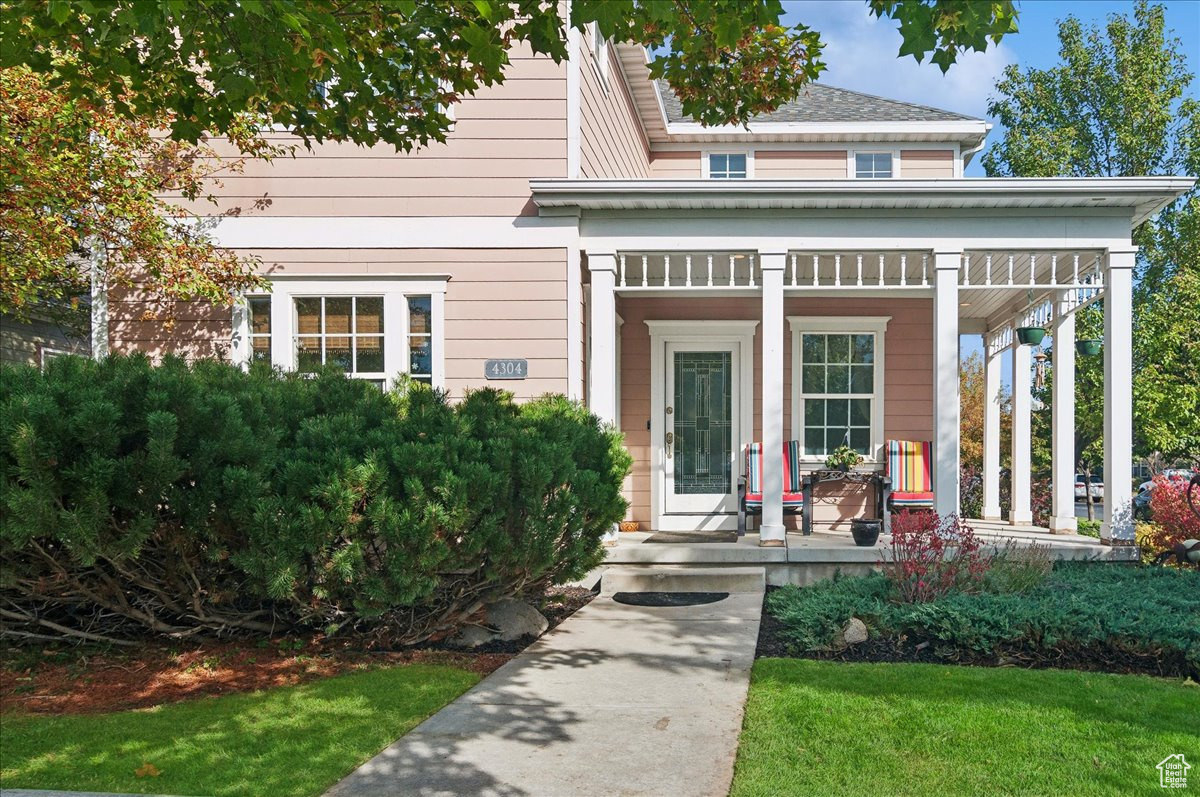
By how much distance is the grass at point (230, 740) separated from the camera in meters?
3.60

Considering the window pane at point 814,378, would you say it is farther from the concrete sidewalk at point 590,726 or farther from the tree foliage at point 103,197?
the tree foliage at point 103,197

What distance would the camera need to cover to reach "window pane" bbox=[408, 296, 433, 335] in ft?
28.9

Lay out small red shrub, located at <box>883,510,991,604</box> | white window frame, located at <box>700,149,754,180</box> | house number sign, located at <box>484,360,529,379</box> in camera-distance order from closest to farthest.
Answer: small red shrub, located at <box>883,510,991,604</box>, house number sign, located at <box>484,360,529,379</box>, white window frame, located at <box>700,149,754,180</box>

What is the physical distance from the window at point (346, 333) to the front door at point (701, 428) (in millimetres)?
3383

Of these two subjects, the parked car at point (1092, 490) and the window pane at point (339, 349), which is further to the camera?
the parked car at point (1092, 490)

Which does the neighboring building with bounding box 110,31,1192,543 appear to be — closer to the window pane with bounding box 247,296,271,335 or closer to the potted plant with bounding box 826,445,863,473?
the window pane with bounding box 247,296,271,335

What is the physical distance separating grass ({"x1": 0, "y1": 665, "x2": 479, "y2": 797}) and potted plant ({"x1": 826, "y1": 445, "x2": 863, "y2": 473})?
20.2ft

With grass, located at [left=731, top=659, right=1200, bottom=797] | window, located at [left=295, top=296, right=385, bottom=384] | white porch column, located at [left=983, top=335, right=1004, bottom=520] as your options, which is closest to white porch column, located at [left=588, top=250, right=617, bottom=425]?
window, located at [left=295, top=296, right=385, bottom=384]

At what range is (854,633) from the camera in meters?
5.80

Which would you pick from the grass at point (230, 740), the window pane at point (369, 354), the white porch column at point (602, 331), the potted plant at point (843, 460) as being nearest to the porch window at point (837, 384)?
the potted plant at point (843, 460)

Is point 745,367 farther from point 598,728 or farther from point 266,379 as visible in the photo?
point 598,728

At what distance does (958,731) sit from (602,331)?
5392 mm

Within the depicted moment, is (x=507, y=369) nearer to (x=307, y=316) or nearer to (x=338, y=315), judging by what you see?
(x=338, y=315)

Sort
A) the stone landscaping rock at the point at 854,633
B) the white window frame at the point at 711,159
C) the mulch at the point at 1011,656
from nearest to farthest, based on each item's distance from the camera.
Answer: the mulch at the point at 1011,656
the stone landscaping rock at the point at 854,633
the white window frame at the point at 711,159
